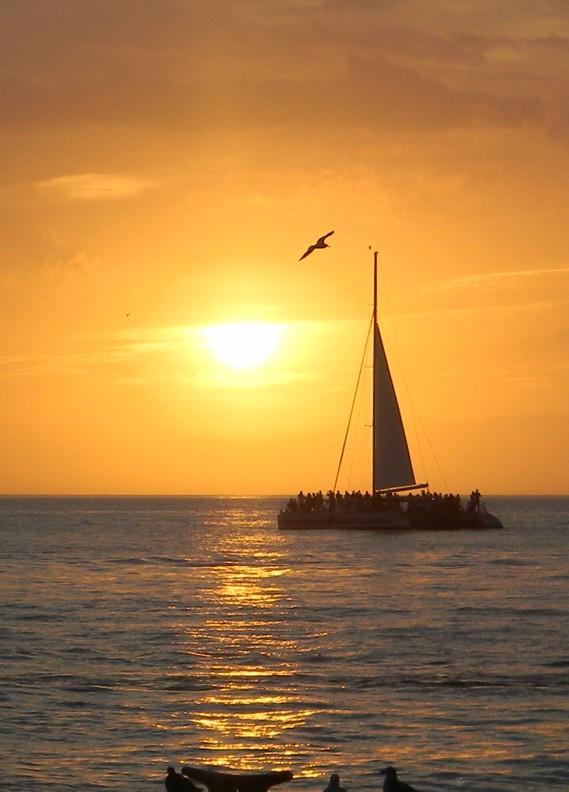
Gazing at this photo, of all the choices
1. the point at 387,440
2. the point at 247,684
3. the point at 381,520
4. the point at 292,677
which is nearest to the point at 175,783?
the point at 247,684

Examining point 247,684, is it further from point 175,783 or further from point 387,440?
point 387,440

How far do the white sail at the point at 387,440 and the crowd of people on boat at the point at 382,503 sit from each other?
3.72 ft

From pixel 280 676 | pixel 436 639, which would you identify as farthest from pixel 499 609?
pixel 280 676

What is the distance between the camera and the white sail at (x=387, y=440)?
9262 centimetres

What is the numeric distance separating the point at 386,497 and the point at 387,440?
12.7 ft

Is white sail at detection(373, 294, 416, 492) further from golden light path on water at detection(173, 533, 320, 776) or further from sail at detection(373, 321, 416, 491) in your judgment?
golden light path on water at detection(173, 533, 320, 776)

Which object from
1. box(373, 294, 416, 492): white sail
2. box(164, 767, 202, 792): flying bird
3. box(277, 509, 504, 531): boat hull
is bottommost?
box(164, 767, 202, 792): flying bird

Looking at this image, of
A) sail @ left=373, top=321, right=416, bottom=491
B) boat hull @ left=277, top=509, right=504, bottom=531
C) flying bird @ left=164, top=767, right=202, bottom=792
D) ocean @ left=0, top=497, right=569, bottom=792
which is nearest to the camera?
flying bird @ left=164, top=767, right=202, bottom=792

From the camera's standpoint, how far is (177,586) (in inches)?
2309

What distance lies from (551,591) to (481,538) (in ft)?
139

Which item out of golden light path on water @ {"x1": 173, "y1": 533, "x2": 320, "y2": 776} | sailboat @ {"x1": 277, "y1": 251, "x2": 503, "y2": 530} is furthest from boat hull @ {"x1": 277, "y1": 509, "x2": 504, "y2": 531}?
golden light path on water @ {"x1": 173, "y1": 533, "x2": 320, "y2": 776}

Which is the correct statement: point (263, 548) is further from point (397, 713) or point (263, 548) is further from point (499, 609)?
point (397, 713)

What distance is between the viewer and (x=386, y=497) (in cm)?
9262

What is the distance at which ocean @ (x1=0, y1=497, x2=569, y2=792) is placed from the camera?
22.8 m
